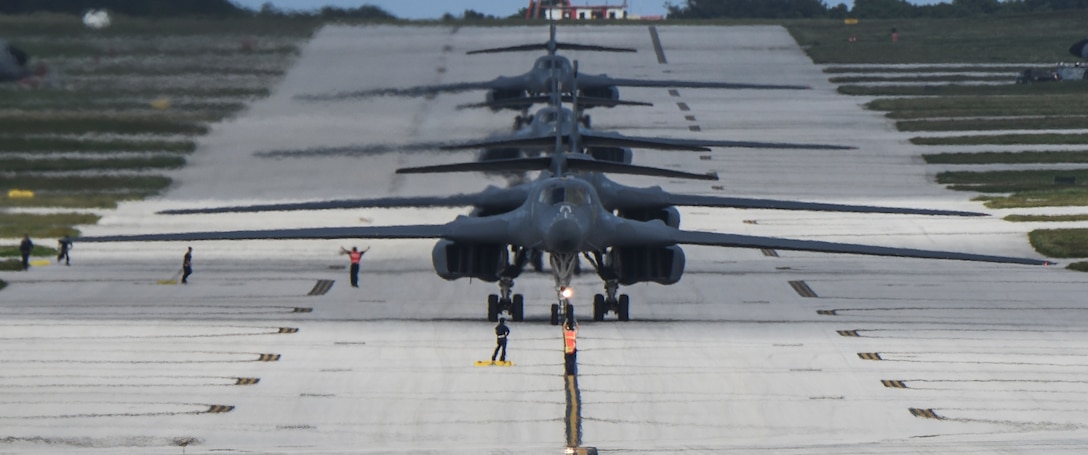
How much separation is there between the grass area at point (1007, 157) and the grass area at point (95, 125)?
111ft

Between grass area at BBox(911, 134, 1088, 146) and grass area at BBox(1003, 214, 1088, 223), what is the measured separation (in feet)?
73.3

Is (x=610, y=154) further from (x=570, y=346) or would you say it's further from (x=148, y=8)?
(x=570, y=346)

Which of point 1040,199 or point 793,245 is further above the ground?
point 793,245

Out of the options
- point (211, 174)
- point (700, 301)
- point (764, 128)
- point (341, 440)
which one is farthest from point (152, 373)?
point (764, 128)

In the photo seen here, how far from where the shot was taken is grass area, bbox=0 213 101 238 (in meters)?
60.6

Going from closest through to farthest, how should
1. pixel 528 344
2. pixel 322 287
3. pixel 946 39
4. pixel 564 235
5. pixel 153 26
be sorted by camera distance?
1. pixel 564 235
2. pixel 528 344
3. pixel 322 287
4. pixel 153 26
5. pixel 946 39

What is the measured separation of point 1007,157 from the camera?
83.0 metres

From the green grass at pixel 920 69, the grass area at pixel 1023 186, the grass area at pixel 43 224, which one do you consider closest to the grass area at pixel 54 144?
the grass area at pixel 43 224

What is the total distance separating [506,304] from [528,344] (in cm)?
317

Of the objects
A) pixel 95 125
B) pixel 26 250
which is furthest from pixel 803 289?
pixel 95 125

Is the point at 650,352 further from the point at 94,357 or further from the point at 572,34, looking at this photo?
the point at 572,34

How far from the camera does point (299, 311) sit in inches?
1842

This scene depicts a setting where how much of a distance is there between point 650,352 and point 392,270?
17.1 metres

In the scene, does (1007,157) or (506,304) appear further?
(1007,157)
